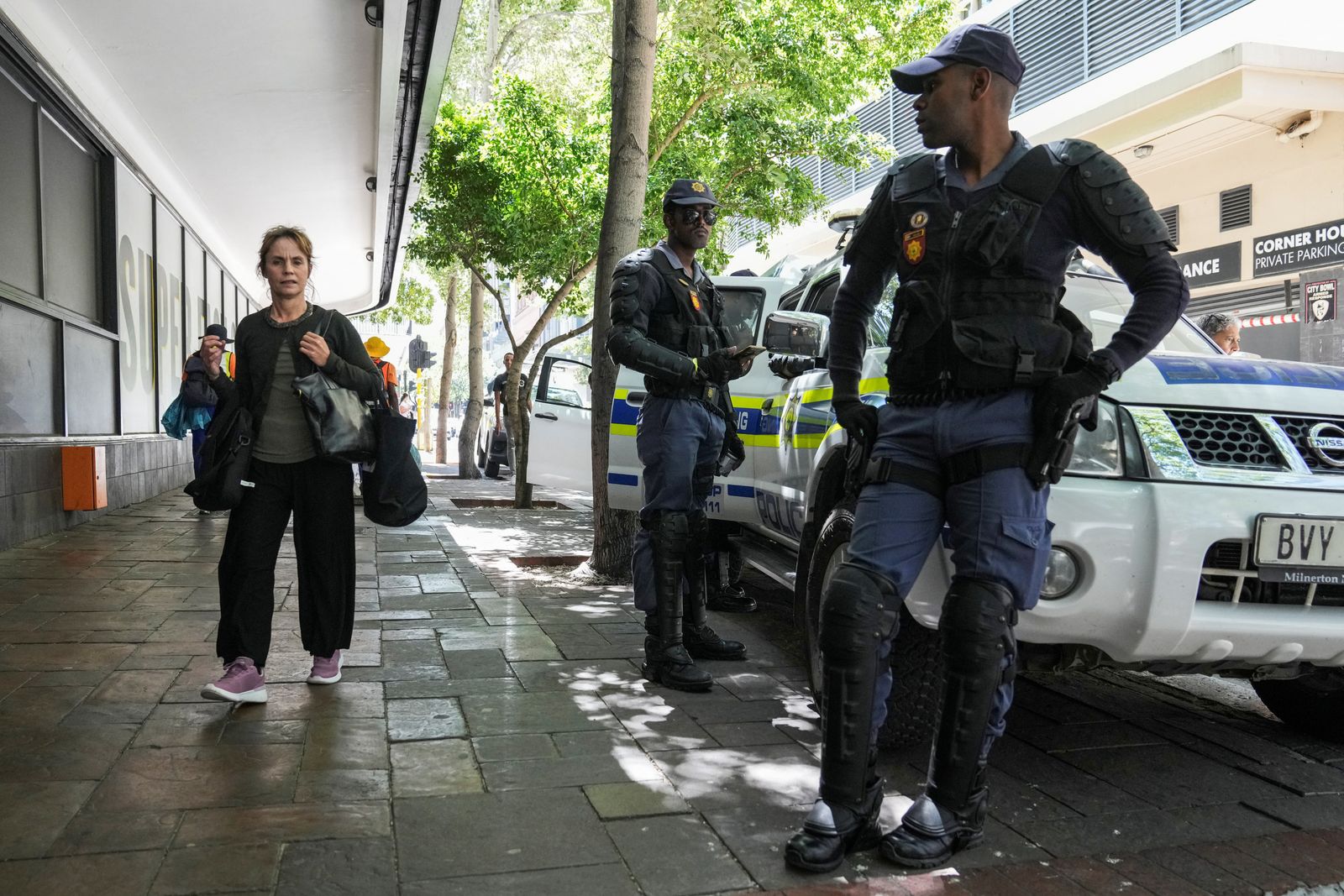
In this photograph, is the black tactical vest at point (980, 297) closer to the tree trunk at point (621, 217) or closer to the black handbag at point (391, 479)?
the black handbag at point (391, 479)

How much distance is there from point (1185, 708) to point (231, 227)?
17.2 meters

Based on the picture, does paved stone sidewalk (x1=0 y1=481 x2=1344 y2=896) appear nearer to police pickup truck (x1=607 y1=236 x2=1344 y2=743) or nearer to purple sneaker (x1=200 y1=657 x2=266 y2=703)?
purple sneaker (x1=200 y1=657 x2=266 y2=703)

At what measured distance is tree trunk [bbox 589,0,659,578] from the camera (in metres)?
6.95

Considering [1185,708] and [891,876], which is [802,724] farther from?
[1185,708]

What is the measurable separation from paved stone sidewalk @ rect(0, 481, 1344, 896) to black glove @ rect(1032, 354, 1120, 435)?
42.6 inches

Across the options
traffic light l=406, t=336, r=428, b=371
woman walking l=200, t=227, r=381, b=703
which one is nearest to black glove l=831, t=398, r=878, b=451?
woman walking l=200, t=227, r=381, b=703

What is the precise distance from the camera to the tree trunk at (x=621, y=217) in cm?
695

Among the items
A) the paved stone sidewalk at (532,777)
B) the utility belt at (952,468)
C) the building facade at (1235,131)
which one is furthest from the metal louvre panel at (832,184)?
the utility belt at (952,468)

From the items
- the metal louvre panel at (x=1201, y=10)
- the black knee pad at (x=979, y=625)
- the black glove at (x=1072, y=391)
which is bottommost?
the black knee pad at (x=979, y=625)

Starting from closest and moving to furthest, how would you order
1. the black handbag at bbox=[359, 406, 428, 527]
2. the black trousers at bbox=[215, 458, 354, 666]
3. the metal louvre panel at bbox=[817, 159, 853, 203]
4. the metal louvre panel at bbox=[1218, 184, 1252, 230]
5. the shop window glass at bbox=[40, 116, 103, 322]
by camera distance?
the black trousers at bbox=[215, 458, 354, 666] → the black handbag at bbox=[359, 406, 428, 527] → the shop window glass at bbox=[40, 116, 103, 322] → the metal louvre panel at bbox=[1218, 184, 1252, 230] → the metal louvre panel at bbox=[817, 159, 853, 203]

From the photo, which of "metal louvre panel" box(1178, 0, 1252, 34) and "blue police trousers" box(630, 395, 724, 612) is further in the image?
"metal louvre panel" box(1178, 0, 1252, 34)

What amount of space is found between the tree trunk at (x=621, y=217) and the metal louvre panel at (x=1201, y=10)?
31.2 feet

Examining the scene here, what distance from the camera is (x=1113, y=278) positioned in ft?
15.6

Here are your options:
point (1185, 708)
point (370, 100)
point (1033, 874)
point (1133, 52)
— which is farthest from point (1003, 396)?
point (1133, 52)
